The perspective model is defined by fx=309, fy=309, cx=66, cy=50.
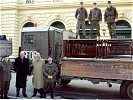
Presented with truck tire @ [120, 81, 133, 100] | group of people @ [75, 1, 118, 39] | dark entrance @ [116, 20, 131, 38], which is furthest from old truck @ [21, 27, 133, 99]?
dark entrance @ [116, 20, 131, 38]

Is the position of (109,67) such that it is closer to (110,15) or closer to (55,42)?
(55,42)

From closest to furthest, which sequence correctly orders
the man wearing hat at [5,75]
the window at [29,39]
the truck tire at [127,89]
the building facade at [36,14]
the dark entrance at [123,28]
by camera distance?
the truck tire at [127,89] < the man wearing hat at [5,75] < the window at [29,39] < the dark entrance at [123,28] < the building facade at [36,14]

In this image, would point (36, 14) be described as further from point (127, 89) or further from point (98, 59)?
point (127, 89)

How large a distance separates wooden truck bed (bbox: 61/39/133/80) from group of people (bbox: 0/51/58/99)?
477 millimetres

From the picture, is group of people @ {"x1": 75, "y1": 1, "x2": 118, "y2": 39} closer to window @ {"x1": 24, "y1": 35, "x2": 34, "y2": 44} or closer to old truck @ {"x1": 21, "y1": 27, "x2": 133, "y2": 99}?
window @ {"x1": 24, "y1": 35, "x2": 34, "y2": 44}

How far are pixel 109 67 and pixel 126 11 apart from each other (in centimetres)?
1733

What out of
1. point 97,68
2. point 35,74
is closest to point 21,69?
point 35,74

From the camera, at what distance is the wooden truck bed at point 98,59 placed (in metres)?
9.85

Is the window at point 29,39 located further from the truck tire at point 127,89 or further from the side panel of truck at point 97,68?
the truck tire at point 127,89

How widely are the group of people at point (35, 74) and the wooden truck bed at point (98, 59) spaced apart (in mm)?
477

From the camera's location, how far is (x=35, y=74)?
35.1ft

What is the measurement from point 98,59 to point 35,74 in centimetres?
225

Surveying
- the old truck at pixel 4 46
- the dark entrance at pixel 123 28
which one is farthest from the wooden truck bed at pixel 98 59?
the dark entrance at pixel 123 28

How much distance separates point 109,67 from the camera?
9.96 meters
